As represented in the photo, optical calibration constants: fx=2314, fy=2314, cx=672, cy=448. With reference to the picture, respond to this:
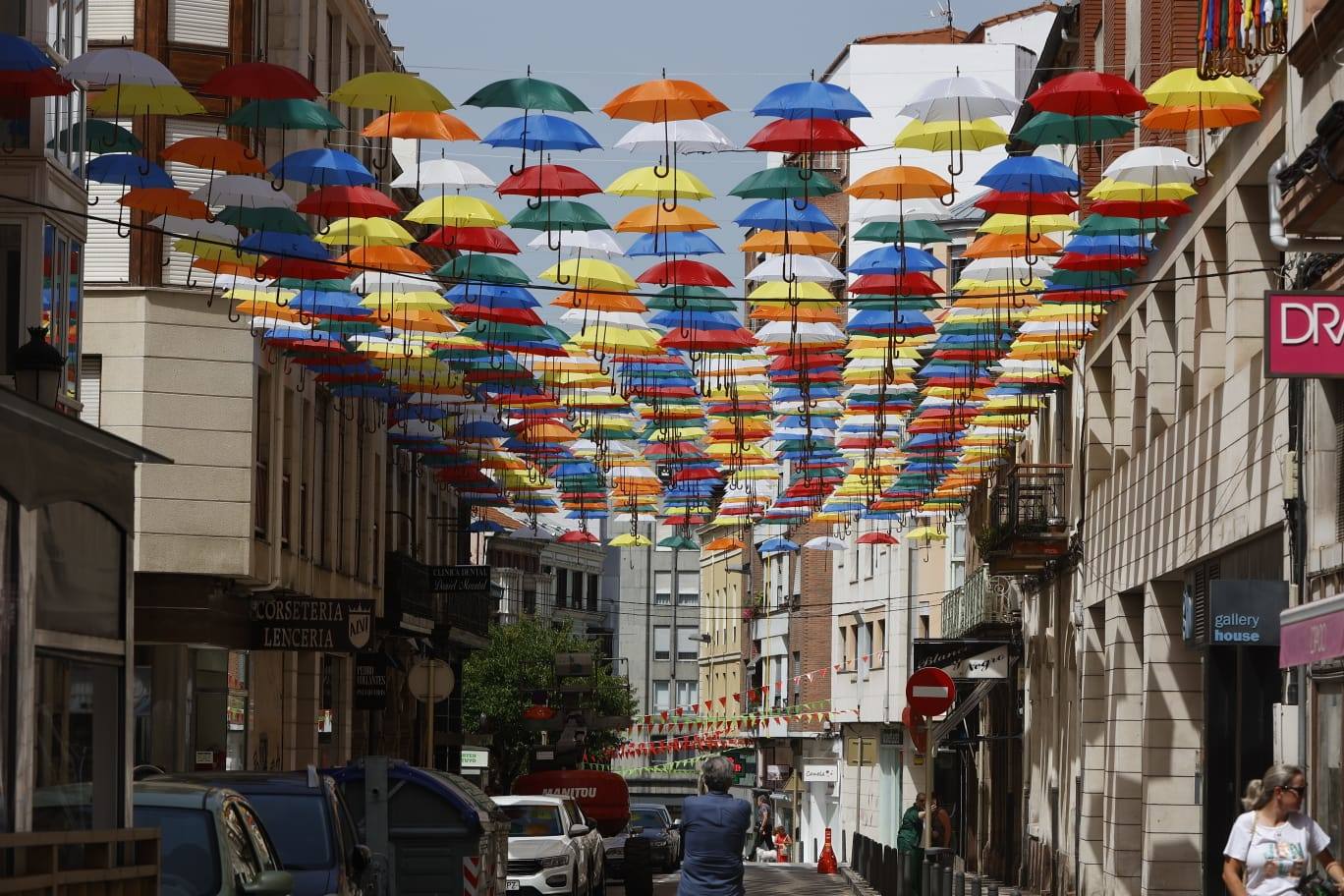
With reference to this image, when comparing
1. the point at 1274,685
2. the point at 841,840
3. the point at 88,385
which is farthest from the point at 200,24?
the point at 841,840

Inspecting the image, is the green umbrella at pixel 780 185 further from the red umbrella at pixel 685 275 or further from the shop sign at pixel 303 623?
the shop sign at pixel 303 623

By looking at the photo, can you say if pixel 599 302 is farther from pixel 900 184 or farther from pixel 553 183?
pixel 900 184

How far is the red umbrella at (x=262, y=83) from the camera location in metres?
17.6

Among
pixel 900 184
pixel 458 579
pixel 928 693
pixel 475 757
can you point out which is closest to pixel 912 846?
pixel 928 693

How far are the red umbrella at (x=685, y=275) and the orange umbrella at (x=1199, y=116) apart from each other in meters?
5.00

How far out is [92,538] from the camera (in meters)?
10.6

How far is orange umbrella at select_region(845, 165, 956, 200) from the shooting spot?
19.5 m

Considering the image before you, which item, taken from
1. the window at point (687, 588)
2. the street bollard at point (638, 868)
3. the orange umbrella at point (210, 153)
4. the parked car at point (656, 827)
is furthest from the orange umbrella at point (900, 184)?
the window at point (687, 588)

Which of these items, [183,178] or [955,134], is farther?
[183,178]

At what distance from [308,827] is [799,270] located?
8.95m

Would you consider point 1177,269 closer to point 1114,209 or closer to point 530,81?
point 1114,209

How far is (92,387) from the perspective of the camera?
29.5 metres

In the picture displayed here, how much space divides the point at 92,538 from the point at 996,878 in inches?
1307

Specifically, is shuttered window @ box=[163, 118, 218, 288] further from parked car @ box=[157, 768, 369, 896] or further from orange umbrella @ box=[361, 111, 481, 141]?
parked car @ box=[157, 768, 369, 896]
